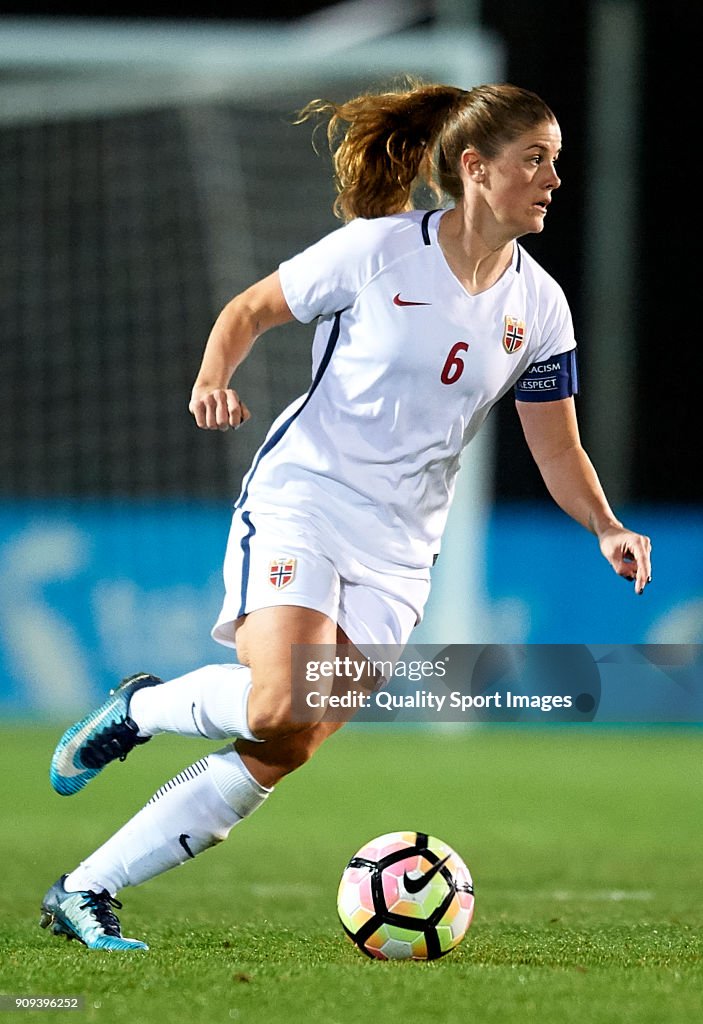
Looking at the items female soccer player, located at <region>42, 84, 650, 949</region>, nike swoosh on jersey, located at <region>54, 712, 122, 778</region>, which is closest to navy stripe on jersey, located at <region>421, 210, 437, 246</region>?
female soccer player, located at <region>42, 84, 650, 949</region>

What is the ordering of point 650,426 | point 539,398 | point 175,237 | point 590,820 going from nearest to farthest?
1. point 539,398
2. point 590,820
3. point 175,237
4. point 650,426

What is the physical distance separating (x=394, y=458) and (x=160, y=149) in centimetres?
945

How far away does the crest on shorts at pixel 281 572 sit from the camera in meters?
4.15

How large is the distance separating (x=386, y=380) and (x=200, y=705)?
3.07ft

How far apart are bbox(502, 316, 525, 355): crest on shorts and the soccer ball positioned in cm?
130

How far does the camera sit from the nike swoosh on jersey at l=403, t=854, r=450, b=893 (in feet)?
13.4

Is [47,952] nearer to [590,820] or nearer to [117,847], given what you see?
[117,847]

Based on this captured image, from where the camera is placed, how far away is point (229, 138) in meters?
12.9

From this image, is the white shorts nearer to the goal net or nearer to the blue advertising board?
the blue advertising board

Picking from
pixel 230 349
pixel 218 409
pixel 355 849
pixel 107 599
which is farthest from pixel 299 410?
pixel 107 599

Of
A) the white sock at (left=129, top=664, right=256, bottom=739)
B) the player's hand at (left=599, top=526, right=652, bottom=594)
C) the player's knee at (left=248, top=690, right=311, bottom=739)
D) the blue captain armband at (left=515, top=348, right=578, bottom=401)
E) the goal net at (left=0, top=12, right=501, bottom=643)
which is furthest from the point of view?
the goal net at (left=0, top=12, right=501, bottom=643)

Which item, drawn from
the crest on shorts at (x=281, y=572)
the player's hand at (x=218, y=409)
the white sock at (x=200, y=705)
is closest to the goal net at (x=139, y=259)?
the white sock at (x=200, y=705)

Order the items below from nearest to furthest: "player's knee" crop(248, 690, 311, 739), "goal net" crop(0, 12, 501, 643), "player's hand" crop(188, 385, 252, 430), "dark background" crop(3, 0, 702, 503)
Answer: "player's hand" crop(188, 385, 252, 430)
"player's knee" crop(248, 690, 311, 739)
"goal net" crop(0, 12, 501, 643)
"dark background" crop(3, 0, 702, 503)

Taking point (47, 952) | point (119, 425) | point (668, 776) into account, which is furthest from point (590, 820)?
point (119, 425)
